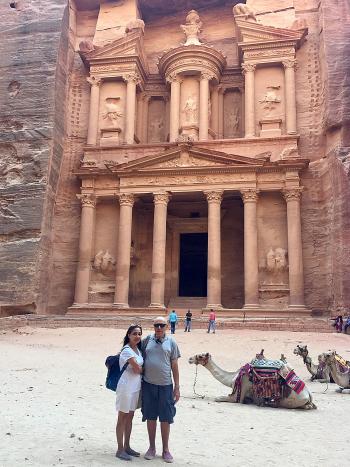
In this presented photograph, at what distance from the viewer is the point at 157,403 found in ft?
16.6

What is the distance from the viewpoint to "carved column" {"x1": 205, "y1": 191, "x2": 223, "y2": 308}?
23.2 meters

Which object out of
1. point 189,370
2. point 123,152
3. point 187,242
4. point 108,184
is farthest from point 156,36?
point 189,370

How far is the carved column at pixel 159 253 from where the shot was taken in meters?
23.9

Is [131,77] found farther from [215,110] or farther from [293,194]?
[293,194]

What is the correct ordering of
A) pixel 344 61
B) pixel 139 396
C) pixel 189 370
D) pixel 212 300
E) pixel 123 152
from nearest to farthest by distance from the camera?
pixel 139 396, pixel 189 370, pixel 212 300, pixel 344 61, pixel 123 152

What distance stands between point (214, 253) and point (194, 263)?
199 inches

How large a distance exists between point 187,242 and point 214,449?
23.4 m

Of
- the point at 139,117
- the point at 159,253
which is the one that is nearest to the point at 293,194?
the point at 159,253

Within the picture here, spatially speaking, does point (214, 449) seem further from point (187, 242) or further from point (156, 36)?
point (156, 36)

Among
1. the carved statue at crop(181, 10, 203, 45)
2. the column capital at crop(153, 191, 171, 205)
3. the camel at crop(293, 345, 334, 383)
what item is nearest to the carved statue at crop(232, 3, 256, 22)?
the carved statue at crop(181, 10, 203, 45)

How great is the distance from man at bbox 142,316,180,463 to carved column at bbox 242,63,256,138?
2234 cm

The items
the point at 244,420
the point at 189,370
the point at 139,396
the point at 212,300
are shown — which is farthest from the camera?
the point at 212,300

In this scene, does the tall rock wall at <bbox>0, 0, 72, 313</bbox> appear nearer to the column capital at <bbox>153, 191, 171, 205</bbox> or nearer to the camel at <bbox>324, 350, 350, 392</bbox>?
the column capital at <bbox>153, 191, 171, 205</bbox>

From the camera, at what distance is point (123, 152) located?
89.8 ft
